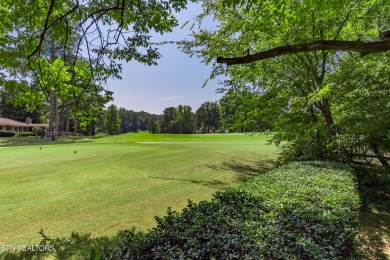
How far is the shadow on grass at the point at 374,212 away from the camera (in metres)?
4.45

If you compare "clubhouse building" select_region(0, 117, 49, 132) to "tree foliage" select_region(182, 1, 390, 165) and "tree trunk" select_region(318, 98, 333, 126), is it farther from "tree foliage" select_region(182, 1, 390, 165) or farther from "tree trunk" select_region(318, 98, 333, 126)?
"tree trunk" select_region(318, 98, 333, 126)

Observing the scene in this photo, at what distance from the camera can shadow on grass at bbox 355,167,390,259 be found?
4445 millimetres

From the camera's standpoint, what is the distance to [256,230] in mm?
2354

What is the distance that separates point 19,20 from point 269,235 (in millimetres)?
7184

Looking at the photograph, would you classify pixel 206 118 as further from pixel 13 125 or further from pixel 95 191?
pixel 95 191

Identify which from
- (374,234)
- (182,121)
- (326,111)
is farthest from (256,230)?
(182,121)

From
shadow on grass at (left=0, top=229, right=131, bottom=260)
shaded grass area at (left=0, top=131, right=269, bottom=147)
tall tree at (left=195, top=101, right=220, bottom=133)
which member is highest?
tall tree at (left=195, top=101, right=220, bottom=133)

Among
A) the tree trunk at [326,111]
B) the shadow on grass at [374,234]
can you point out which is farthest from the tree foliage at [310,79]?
the shadow on grass at [374,234]

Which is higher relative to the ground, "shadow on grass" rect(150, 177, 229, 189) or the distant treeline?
the distant treeline

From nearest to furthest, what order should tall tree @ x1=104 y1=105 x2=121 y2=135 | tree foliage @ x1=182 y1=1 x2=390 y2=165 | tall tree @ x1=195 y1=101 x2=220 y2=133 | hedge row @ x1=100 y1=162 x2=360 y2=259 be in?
hedge row @ x1=100 y1=162 x2=360 y2=259 < tree foliage @ x1=182 y1=1 x2=390 y2=165 < tall tree @ x1=104 y1=105 x2=121 y2=135 < tall tree @ x1=195 y1=101 x2=220 y2=133

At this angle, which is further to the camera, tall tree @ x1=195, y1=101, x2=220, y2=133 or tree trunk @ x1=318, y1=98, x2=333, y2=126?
tall tree @ x1=195, y1=101, x2=220, y2=133

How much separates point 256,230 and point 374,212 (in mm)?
5912

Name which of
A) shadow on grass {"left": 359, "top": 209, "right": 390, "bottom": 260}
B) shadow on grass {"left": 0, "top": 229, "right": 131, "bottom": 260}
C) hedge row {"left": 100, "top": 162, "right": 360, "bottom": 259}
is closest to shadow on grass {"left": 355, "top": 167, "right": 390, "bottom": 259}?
shadow on grass {"left": 359, "top": 209, "right": 390, "bottom": 260}

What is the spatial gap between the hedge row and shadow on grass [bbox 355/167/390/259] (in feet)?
4.95
